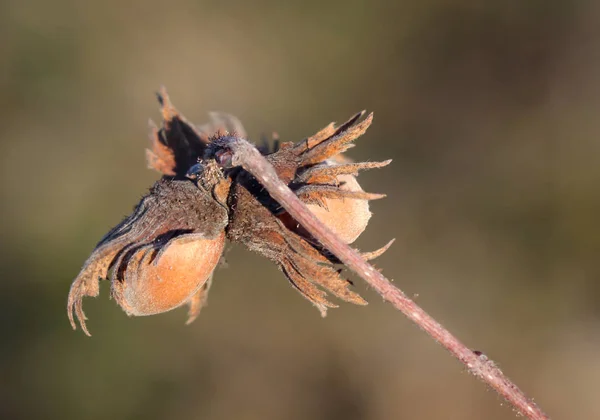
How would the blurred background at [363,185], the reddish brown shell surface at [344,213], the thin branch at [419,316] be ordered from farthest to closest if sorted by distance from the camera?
the blurred background at [363,185]
the reddish brown shell surface at [344,213]
the thin branch at [419,316]

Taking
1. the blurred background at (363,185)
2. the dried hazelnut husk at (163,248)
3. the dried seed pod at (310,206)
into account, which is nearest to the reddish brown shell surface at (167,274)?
the dried hazelnut husk at (163,248)

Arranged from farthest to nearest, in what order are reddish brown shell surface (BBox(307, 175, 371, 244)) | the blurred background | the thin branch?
the blurred background
reddish brown shell surface (BBox(307, 175, 371, 244))
the thin branch

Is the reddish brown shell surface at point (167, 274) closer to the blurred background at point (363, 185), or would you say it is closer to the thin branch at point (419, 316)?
the thin branch at point (419, 316)

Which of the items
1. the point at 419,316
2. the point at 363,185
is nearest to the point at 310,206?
the point at 419,316

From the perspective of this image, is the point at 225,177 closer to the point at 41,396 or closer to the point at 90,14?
the point at 41,396

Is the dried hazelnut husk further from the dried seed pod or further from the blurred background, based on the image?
the blurred background

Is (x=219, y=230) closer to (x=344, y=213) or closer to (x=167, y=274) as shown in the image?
(x=167, y=274)

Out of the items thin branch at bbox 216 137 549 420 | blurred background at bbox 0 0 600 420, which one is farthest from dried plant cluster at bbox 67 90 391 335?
blurred background at bbox 0 0 600 420
